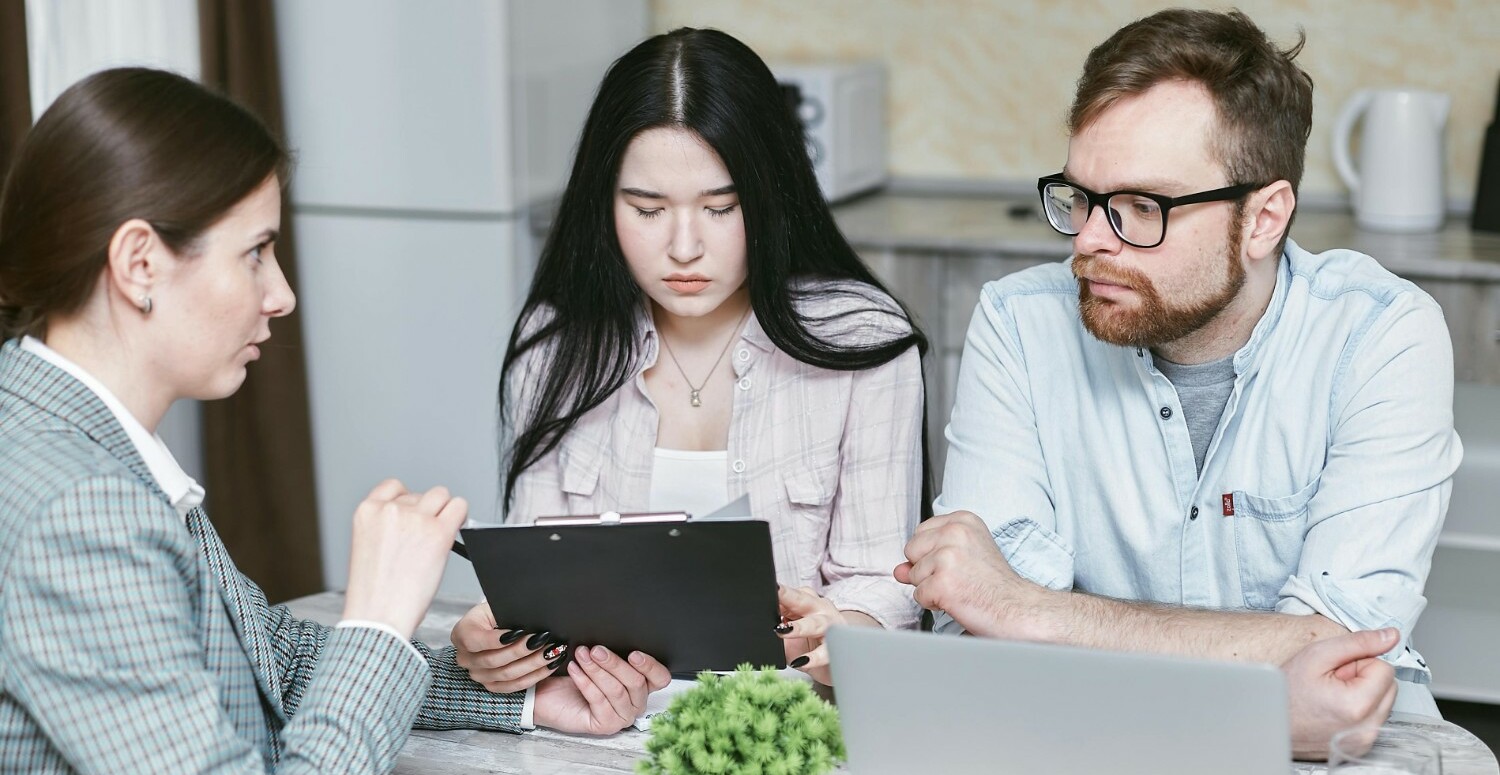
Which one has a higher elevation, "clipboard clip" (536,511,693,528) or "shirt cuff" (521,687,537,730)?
"clipboard clip" (536,511,693,528)

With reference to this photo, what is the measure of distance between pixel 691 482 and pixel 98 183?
0.96 metres

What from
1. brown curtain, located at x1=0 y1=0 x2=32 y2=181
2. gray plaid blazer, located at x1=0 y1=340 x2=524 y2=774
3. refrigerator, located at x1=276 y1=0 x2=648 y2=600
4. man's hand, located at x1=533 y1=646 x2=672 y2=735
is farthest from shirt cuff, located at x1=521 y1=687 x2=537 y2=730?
refrigerator, located at x1=276 y1=0 x2=648 y2=600

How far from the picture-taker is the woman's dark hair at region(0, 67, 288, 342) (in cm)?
115

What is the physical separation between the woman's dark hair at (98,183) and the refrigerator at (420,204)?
1.96 meters

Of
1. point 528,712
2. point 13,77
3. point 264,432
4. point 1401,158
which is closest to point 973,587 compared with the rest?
point 528,712

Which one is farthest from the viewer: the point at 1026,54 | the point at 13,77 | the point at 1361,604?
the point at 1026,54

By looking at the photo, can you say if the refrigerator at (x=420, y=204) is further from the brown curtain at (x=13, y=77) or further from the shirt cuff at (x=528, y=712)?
the shirt cuff at (x=528, y=712)

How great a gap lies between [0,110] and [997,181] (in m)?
2.14

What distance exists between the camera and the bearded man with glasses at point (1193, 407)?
1.52m

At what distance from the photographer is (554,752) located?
1.39 meters

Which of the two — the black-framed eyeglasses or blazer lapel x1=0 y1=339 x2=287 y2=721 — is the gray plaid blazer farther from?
the black-framed eyeglasses

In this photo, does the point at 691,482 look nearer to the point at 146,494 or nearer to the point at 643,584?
the point at 643,584

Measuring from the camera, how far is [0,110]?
2.52 metres

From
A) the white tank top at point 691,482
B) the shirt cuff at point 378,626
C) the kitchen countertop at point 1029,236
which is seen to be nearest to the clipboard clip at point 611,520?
the shirt cuff at point 378,626
